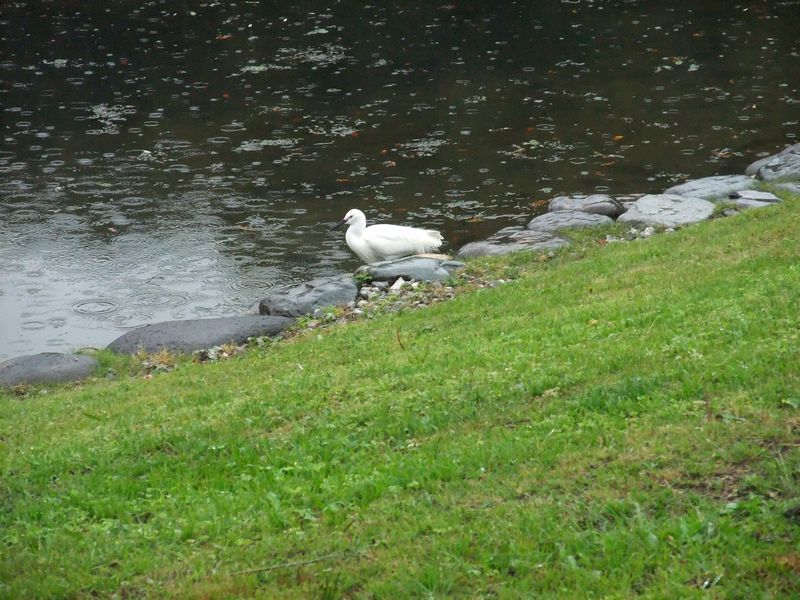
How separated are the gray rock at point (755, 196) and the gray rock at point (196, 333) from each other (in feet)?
18.8

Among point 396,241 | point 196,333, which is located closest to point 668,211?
point 396,241

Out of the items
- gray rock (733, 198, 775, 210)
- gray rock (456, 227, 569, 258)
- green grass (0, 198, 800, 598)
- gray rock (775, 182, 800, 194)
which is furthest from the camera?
gray rock (775, 182, 800, 194)

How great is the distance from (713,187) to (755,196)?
0.98m

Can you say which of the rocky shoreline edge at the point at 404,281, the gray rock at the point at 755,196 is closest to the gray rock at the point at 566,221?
the rocky shoreline edge at the point at 404,281

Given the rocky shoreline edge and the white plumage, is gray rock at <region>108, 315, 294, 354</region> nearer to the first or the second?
the rocky shoreline edge

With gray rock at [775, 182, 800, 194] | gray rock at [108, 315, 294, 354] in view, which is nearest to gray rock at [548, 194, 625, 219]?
gray rock at [775, 182, 800, 194]

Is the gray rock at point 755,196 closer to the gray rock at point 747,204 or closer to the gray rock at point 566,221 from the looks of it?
the gray rock at point 747,204

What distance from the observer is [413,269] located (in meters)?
12.1

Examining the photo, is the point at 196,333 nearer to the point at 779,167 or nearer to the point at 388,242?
the point at 388,242

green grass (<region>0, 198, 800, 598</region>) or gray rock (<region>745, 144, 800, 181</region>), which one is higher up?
green grass (<region>0, 198, 800, 598</region>)

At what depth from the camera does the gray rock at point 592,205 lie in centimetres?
1387

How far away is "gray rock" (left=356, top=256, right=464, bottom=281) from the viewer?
11922 millimetres

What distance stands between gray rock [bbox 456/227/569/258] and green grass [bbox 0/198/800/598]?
11.6 feet

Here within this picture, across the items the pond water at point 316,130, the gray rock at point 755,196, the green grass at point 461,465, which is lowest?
the pond water at point 316,130
